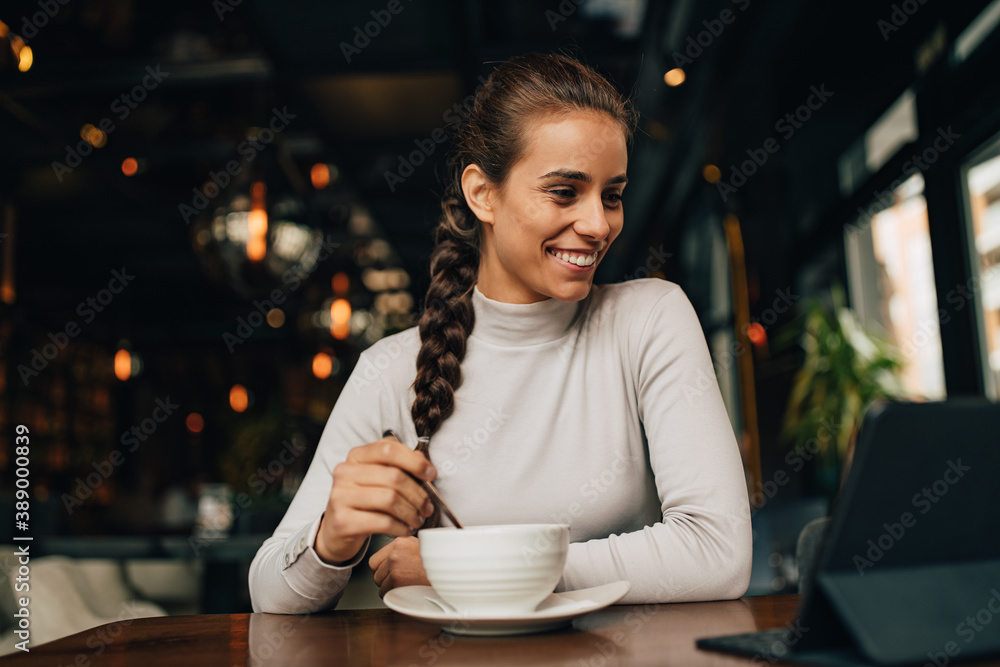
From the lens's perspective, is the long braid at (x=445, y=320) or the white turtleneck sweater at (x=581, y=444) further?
the long braid at (x=445, y=320)

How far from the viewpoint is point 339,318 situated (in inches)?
214

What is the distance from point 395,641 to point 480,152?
3.02 feet

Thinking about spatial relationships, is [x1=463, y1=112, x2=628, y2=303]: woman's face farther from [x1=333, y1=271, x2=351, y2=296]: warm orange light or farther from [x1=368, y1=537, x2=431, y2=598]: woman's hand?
[x1=333, y1=271, x2=351, y2=296]: warm orange light

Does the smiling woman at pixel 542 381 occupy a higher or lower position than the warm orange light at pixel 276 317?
lower

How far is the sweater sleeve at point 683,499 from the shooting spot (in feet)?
3.22

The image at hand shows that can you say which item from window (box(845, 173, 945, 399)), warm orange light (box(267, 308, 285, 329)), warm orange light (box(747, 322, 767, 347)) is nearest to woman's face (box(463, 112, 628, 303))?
window (box(845, 173, 945, 399))

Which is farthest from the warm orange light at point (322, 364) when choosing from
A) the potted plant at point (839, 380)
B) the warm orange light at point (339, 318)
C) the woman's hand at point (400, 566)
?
the woman's hand at point (400, 566)

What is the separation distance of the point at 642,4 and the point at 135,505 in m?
8.48

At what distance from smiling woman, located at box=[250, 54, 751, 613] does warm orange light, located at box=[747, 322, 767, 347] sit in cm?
380

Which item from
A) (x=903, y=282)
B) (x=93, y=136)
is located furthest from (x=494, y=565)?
(x=93, y=136)

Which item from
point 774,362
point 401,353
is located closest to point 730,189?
point 774,362

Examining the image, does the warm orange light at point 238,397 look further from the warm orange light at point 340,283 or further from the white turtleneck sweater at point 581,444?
the white turtleneck sweater at point 581,444

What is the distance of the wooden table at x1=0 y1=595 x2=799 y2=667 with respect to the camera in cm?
65

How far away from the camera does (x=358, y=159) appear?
15.5 ft
